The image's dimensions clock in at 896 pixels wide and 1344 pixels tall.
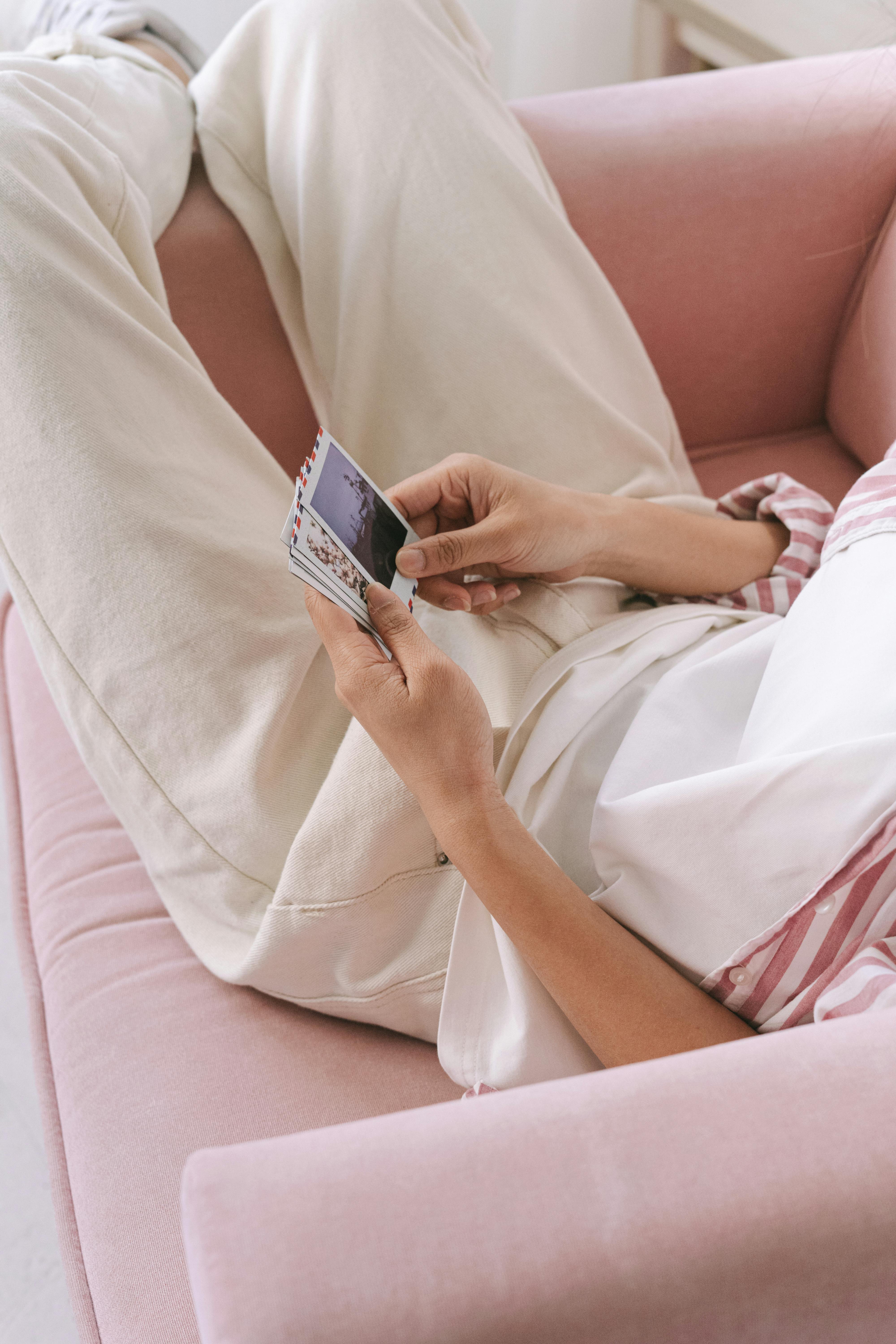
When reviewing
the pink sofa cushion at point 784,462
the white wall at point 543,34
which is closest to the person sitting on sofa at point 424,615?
the pink sofa cushion at point 784,462

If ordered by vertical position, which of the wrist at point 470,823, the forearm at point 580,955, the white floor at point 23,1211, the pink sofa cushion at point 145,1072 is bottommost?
the white floor at point 23,1211

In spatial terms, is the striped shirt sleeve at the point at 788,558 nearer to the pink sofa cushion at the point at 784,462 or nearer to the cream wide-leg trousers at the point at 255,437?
the cream wide-leg trousers at the point at 255,437

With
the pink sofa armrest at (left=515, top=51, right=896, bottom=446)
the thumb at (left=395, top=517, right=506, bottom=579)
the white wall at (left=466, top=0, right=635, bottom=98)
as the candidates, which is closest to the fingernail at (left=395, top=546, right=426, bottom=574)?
the thumb at (left=395, top=517, right=506, bottom=579)

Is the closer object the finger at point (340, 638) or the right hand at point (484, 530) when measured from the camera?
the finger at point (340, 638)

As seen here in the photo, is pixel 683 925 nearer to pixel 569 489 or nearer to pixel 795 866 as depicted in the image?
pixel 795 866

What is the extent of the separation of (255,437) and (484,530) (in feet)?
0.75

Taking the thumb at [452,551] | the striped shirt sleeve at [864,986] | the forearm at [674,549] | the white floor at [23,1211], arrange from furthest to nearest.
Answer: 1. the white floor at [23,1211]
2. the forearm at [674,549]
3. the thumb at [452,551]
4. the striped shirt sleeve at [864,986]

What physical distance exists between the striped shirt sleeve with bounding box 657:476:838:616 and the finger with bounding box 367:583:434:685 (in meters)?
0.35

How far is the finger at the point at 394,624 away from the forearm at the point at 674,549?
22 centimetres

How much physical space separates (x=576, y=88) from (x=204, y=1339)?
2381mm

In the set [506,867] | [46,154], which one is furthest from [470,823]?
[46,154]

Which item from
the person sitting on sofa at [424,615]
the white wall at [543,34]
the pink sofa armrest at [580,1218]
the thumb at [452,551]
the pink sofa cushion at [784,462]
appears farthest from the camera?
the white wall at [543,34]

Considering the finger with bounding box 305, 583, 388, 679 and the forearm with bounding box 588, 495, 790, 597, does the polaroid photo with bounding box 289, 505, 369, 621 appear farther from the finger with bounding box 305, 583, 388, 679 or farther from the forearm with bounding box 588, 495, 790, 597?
the forearm with bounding box 588, 495, 790, 597

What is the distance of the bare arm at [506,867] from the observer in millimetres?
579
